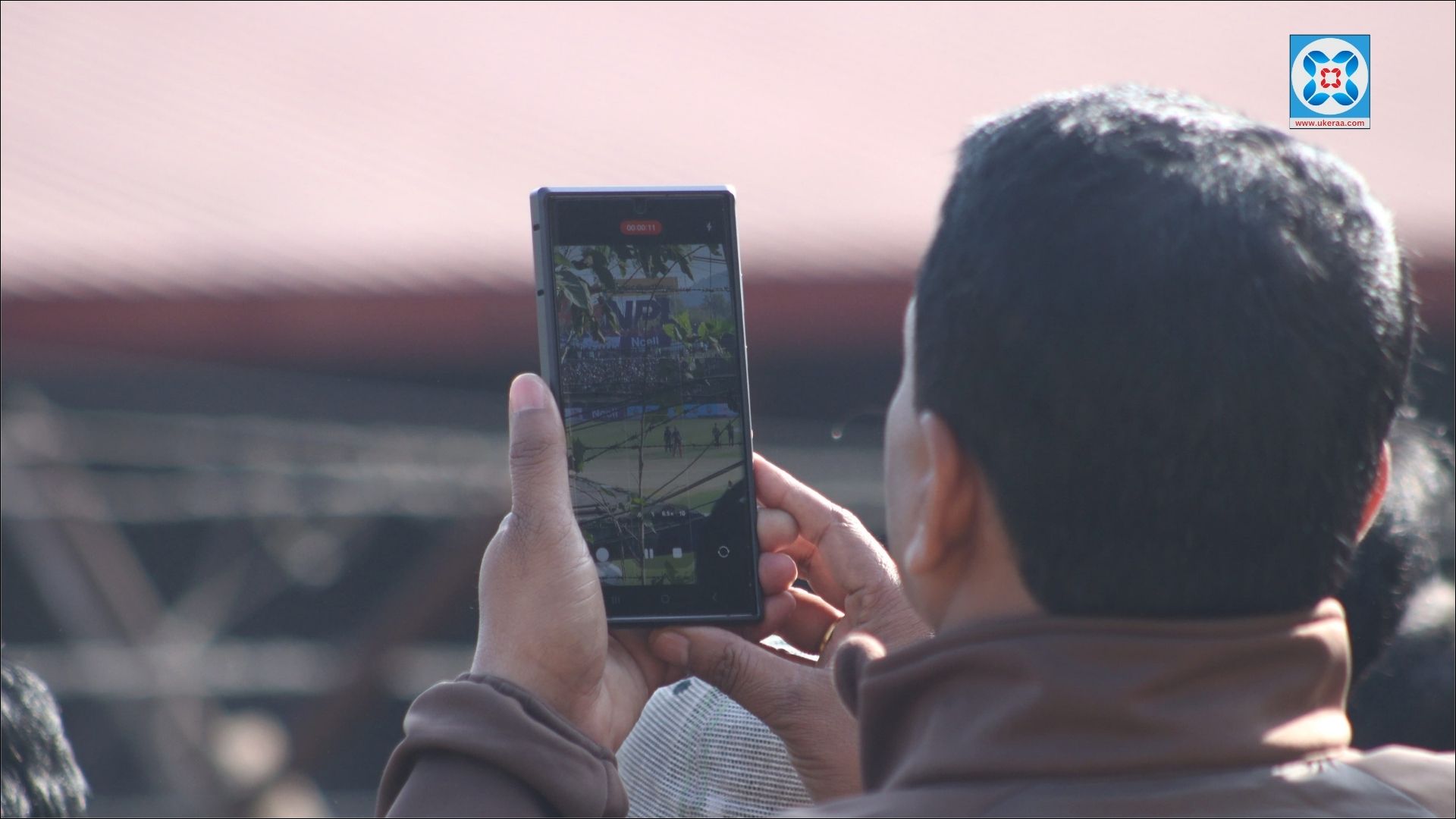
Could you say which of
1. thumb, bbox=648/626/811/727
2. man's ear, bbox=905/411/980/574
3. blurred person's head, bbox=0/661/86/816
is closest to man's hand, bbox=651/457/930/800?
thumb, bbox=648/626/811/727

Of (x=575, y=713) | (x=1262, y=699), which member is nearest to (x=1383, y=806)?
(x=1262, y=699)

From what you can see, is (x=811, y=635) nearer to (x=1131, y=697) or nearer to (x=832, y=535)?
(x=832, y=535)

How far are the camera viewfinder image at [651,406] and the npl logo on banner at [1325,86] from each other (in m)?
1.00

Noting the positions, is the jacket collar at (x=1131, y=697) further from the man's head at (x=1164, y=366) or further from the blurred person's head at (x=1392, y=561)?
the blurred person's head at (x=1392, y=561)

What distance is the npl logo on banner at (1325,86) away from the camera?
199 centimetres

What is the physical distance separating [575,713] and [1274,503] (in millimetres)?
654

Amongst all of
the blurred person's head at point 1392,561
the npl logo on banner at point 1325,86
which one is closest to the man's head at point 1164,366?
the blurred person's head at point 1392,561

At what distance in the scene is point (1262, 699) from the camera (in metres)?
0.82

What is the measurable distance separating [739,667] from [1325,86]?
4.15ft

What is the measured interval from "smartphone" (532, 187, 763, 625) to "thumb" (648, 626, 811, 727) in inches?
1.3

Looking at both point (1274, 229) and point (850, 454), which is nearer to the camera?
point (1274, 229)

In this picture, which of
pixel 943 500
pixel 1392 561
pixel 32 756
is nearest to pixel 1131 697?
pixel 943 500

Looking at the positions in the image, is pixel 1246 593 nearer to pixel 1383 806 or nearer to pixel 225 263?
pixel 1383 806

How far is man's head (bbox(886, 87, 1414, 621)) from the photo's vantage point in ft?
2.68
